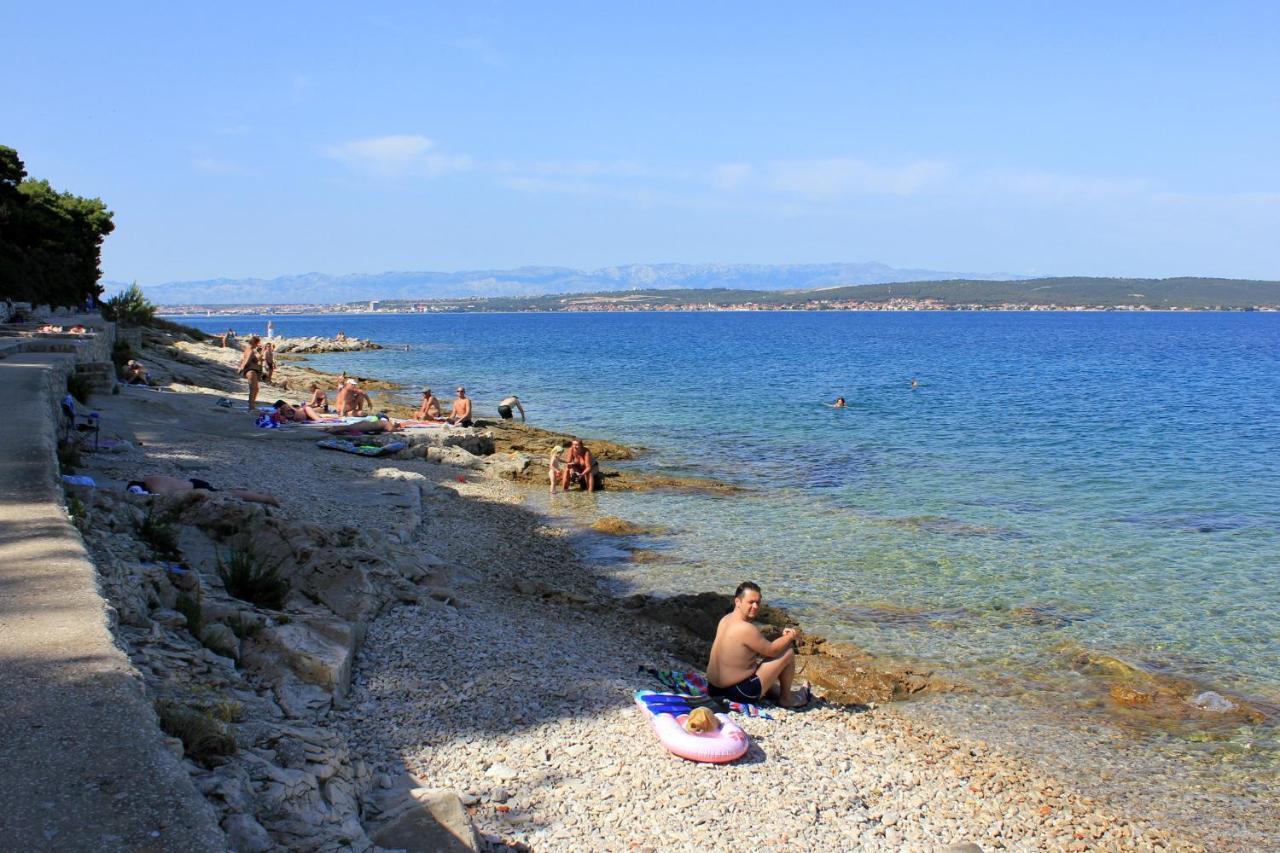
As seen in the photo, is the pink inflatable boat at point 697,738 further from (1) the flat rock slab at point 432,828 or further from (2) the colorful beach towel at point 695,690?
(1) the flat rock slab at point 432,828

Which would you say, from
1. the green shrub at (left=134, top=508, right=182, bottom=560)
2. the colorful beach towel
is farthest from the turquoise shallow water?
the green shrub at (left=134, top=508, right=182, bottom=560)

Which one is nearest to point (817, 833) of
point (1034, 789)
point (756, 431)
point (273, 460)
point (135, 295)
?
point (1034, 789)

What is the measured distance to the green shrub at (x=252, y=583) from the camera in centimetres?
771

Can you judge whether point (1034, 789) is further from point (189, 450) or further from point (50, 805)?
point (189, 450)

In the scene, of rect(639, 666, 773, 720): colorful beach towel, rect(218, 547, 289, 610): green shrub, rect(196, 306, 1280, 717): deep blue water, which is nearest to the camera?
rect(639, 666, 773, 720): colorful beach towel

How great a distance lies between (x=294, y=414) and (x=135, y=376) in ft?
16.1

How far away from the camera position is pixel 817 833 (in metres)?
5.77

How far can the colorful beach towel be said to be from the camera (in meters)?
7.56

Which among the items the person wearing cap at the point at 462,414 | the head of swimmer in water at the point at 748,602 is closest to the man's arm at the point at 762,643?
the head of swimmer in water at the point at 748,602

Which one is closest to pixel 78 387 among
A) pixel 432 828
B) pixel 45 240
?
pixel 432 828

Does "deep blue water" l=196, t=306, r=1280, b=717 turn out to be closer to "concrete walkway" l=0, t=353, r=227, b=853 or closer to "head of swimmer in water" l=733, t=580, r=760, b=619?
"head of swimmer in water" l=733, t=580, r=760, b=619

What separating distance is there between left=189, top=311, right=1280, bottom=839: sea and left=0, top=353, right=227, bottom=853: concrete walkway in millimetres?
6181

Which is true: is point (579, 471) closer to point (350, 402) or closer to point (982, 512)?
point (982, 512)

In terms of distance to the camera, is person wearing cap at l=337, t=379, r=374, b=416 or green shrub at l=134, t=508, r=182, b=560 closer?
green shrub at l=134, t=508, r=182, b=560
